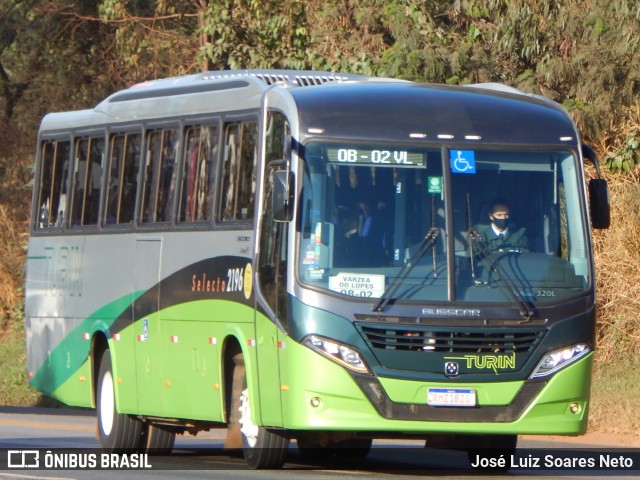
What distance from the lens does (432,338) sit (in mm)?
11945

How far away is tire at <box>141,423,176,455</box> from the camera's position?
15812mm

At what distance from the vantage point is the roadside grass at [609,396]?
17.6 meters

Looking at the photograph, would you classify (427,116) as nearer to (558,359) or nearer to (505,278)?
(505,278)

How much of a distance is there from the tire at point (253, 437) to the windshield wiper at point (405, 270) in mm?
1653

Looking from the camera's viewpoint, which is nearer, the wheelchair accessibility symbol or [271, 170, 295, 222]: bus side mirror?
[271, 170, 295, 222]: bus side mirror

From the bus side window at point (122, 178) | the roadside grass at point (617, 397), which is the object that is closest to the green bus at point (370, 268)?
the bus side window at point (122, 178)

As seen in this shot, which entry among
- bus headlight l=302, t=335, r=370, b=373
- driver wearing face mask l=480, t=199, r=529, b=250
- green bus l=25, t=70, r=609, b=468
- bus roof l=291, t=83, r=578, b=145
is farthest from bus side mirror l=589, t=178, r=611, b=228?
bus headlight l=302, t=335, r=370, b=373

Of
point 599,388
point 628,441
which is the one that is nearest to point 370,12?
point 599,388

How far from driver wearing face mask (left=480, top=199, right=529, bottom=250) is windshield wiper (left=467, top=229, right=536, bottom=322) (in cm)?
6

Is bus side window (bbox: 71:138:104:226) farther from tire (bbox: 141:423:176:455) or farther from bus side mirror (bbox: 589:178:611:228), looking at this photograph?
bus side mirror (bbox: 589:178:611:228)

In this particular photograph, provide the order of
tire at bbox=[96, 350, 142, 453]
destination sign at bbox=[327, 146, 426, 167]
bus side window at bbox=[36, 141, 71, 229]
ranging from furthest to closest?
bus side window at bbox=[36, 141, 71, 229] < tire at bbox=[96, 350, 142, 453] < destination sign at bbox=[327, 146, 426, 167]

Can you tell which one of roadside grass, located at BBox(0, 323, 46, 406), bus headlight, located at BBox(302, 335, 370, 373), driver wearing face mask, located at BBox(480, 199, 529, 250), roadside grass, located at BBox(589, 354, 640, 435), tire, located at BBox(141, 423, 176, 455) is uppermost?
driver wearing face mask, located at BBox(480, 199, 529, 250)

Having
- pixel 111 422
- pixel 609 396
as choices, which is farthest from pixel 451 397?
pixel 609 396

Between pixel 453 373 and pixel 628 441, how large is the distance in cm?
574
